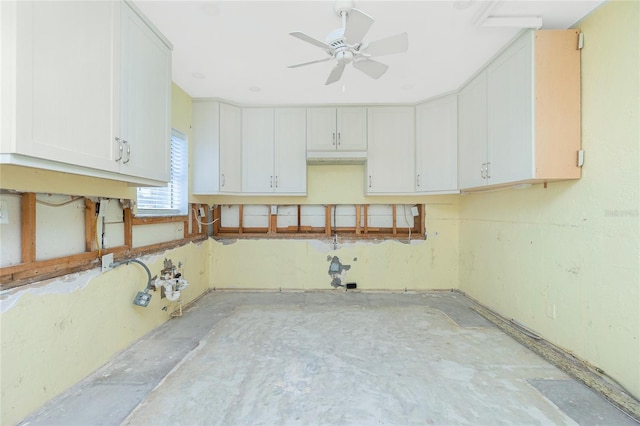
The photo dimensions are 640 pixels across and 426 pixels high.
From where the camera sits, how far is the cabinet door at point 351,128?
3.44 m

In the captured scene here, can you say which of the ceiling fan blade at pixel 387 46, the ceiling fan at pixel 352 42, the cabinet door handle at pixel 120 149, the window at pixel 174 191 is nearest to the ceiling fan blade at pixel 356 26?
the ceiling fan at pixel 352 42

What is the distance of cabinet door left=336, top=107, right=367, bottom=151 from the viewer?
344 centimetres

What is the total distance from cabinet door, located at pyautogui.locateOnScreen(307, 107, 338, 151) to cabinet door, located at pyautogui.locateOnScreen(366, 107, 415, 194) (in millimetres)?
489

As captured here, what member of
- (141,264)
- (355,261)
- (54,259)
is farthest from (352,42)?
(355,261)

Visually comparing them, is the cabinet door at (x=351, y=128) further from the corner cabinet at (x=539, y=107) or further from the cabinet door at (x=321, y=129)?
the corner cabinet at (x=539, y=107)

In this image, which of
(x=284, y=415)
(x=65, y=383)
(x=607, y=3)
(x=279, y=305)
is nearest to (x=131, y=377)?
(x=65, y=383)

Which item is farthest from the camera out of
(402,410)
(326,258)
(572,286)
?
(326,258)

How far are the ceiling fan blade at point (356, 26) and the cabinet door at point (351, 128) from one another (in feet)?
5.55

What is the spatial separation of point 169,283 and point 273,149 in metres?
2.00

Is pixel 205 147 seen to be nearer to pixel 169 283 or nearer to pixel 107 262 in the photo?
pixel 169 283

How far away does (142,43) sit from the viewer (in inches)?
68.4

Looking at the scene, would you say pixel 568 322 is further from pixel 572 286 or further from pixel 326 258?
pixel 326 258

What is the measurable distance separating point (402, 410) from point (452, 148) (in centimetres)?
279

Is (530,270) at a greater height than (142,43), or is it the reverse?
(142,43)
